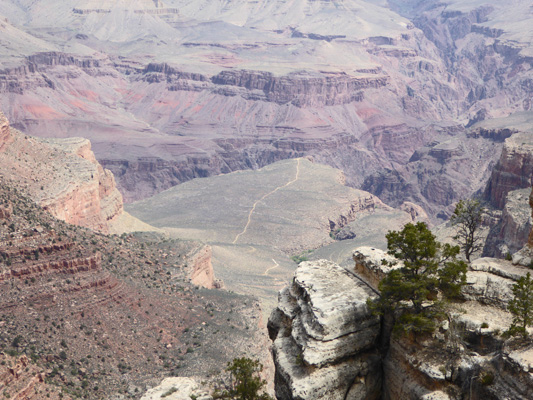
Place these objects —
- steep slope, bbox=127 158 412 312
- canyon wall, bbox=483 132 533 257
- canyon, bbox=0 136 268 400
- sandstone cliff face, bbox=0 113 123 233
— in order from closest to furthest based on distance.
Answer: canyon, bbox=0 136 268 400 < sandstone cliff face, bbox=0 113 123 233 < canyon wall, bbox=483 132 533 257 < steep slope, bbox=127 158 412 312

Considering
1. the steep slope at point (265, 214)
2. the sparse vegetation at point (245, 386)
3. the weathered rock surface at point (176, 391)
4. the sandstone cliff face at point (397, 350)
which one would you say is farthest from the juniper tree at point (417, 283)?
the steep slope at point (265, 214)

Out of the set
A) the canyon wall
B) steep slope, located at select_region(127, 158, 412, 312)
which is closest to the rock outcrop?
the canyon wall

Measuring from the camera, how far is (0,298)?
5041 cm

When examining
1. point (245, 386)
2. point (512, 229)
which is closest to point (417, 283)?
point (245, 386)

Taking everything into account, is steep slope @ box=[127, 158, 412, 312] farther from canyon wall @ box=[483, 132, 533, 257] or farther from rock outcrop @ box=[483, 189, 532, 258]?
canyon wall @ box=[483, 132, 533, 257]

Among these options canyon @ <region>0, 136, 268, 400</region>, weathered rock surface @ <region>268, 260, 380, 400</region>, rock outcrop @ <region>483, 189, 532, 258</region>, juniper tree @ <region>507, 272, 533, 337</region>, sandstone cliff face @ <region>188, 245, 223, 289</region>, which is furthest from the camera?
rock outcrop @ <region>483, 189, 532, 258</region>

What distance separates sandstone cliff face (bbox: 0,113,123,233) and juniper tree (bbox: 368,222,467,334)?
4847cm

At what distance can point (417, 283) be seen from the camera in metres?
31.1

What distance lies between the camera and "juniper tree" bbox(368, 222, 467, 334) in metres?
Result: 31.2

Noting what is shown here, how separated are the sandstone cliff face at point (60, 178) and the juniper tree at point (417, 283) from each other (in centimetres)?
4847

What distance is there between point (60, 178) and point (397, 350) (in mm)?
57195

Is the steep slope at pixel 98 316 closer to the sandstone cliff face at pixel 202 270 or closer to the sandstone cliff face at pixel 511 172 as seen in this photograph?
the sandstone cliff face at pixel 202 270

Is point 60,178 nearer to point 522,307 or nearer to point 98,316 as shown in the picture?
point 98,316

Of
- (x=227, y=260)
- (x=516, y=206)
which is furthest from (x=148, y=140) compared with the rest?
(x=516, y=206)
